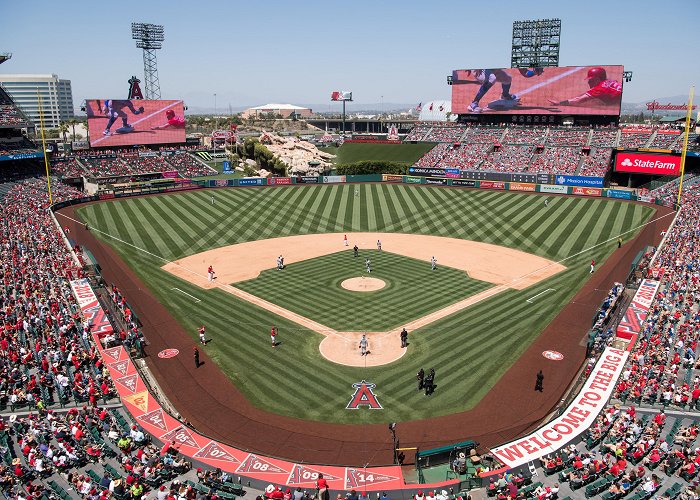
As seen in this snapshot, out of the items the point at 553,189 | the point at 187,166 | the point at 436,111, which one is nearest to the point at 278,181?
the point at 187,166

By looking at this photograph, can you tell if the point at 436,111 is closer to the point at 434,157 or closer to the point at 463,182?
the point at 434,157

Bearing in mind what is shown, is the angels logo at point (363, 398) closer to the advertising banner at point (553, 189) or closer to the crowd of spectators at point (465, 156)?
the advertising banner at point (553, 189)

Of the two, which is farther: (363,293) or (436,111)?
(436,111)

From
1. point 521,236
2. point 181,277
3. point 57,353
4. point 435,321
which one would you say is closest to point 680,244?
point 521,236

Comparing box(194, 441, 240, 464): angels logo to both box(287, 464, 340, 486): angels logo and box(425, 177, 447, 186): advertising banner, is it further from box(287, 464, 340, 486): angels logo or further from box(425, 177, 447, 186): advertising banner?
box(425, 177, 447, 186): advertising banner

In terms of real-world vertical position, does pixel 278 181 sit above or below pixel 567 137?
below

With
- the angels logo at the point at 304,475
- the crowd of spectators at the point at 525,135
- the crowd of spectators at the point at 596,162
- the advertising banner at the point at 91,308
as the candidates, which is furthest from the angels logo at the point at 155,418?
the crowd of spectators at the point at 525,135
